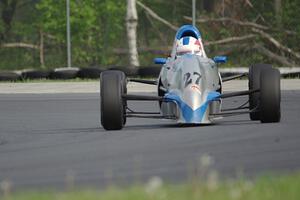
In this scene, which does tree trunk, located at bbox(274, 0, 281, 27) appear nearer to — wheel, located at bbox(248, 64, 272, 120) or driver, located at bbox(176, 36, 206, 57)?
driver, located at bbox(176, 36, 206, 57)

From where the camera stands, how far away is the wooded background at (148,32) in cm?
3325

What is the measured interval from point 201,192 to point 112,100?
7.31 m

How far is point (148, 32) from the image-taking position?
127 ft

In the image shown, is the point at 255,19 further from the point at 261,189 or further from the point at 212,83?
the point at 261,189

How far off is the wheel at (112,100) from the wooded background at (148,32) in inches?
740

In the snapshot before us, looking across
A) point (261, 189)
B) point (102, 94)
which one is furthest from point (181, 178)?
point (102, 94)

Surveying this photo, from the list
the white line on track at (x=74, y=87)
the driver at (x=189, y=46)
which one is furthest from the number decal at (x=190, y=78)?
the white line on track at (x=74, y=87)

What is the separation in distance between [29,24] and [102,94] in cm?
2524

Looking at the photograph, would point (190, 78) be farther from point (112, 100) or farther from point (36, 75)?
point (36, 75)

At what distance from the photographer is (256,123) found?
1448 cm

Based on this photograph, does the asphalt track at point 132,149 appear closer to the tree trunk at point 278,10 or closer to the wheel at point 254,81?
the wheel at point 254,81

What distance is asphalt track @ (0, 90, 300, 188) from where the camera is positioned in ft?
30.3

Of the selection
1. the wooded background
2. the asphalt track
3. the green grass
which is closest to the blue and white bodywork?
the asphalt track

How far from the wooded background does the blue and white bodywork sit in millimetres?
17815
